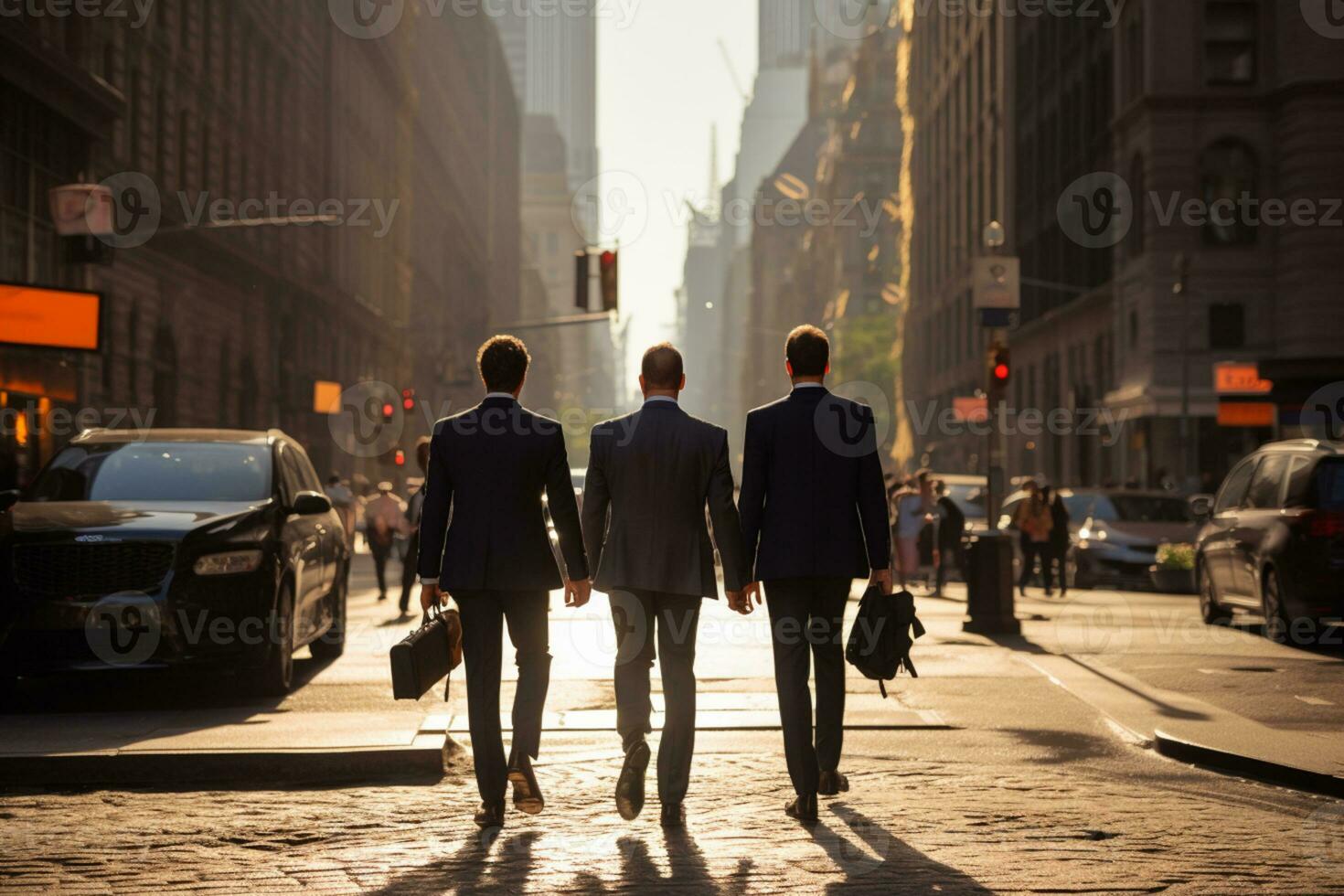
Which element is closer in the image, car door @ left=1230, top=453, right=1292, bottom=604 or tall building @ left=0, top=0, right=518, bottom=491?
car door @ left=1230, top=453, right=1292, bottom=604

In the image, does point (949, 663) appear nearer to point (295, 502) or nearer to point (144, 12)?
point (295, 502)

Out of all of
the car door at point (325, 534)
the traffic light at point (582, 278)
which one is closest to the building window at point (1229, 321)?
the traffic light at point (582, 278)

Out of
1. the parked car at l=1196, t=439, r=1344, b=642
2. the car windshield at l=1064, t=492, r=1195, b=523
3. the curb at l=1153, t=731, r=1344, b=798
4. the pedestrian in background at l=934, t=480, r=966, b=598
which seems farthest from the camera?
the car windshield at l=1064, t=492, r=1195, b=523

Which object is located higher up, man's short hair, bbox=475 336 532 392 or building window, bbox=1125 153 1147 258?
building window, bbox=1125 153 1147 258

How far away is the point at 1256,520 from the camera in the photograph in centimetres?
1903

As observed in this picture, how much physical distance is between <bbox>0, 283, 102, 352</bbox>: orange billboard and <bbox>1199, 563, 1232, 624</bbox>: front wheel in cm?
1673

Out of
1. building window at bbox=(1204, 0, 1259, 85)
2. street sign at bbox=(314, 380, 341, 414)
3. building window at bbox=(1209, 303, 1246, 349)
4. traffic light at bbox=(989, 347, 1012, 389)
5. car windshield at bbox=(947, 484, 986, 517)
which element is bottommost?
car windshield at bbox=(947, 484, 986, 517)

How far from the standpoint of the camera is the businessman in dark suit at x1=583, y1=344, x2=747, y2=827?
8.41 meters

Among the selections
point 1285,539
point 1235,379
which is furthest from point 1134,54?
point 1285,539

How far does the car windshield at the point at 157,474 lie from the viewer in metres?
14.1

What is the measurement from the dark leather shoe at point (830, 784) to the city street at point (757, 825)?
0.07 m

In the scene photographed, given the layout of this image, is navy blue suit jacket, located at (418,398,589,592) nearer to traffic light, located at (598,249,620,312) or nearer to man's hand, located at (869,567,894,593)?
man's hand, located at (869,567,894,593)

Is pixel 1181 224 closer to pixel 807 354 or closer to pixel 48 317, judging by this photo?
pixel 48 317

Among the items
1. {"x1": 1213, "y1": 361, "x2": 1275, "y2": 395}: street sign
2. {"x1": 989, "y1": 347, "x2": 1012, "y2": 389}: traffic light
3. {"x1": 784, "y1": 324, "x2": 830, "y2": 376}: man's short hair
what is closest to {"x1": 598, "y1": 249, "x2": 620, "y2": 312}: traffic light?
{"x1": 989, "y1": 347, "x2": 1012, "y2": 389}: traffic light
